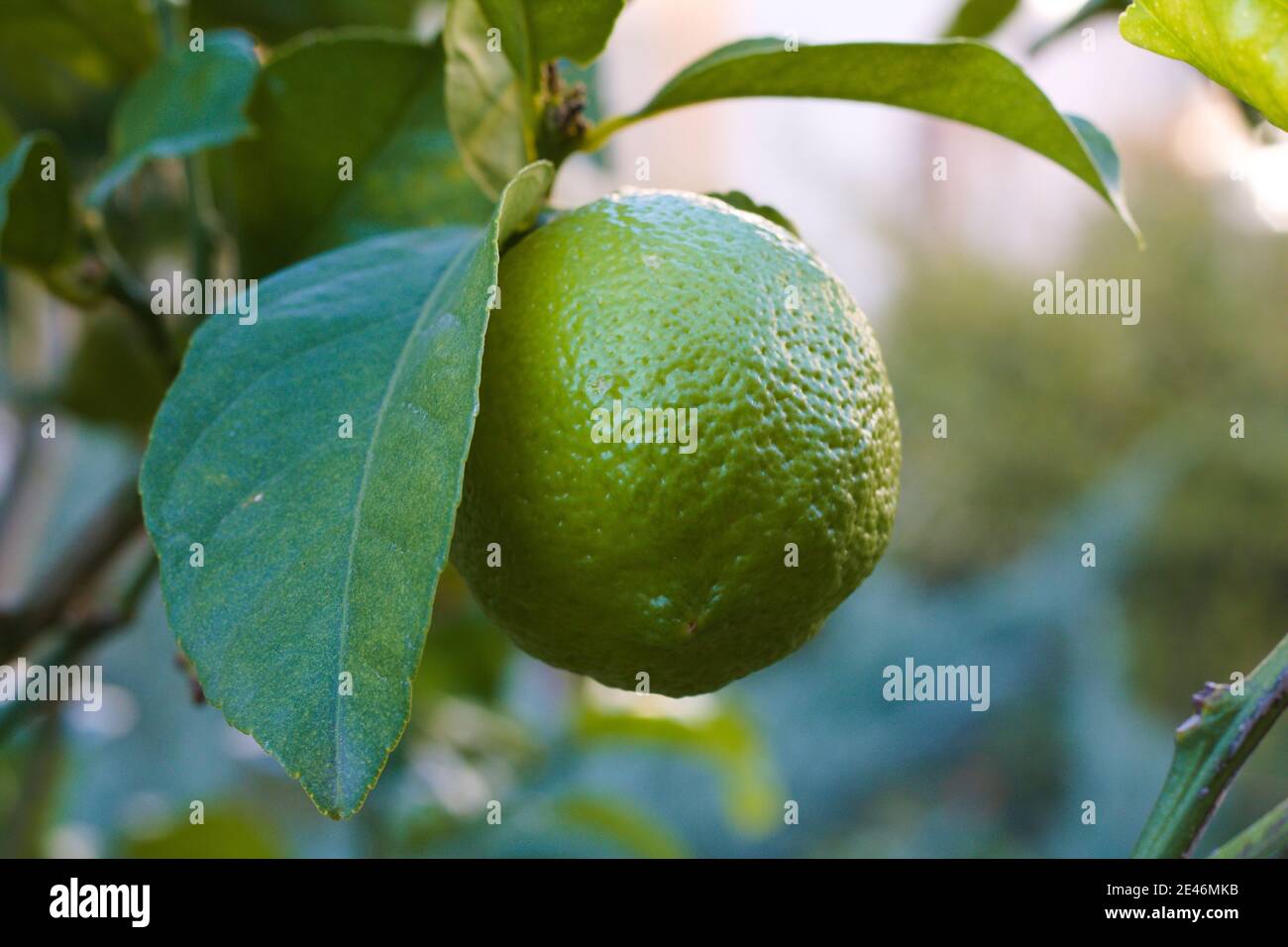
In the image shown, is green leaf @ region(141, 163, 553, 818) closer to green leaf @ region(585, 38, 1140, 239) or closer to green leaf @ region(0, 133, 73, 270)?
green leaf @ region(585, 38, 1140, 239)

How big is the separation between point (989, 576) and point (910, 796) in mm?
1138

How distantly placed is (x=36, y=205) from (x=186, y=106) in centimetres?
9

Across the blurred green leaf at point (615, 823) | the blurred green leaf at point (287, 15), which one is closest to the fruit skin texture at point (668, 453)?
the blurred green leaf at point (287, 15)

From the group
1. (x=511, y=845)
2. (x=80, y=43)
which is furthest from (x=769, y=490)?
(x=511, y=845)

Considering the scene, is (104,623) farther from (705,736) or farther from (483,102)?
(705,736)

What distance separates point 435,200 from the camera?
610 mm

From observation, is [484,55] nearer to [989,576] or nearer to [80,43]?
[80,43]

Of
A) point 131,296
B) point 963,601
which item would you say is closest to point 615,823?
point 131,296

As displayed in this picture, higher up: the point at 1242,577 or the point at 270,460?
the point at 270,460

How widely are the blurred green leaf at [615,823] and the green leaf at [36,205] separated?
35.0 inches

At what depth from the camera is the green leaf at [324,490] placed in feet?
1.06

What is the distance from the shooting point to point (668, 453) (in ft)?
1.24

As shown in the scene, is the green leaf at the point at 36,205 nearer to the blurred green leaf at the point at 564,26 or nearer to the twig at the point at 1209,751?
the blurred green leaf at the point at 564,26

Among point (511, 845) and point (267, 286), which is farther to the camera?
point (511, 845)
